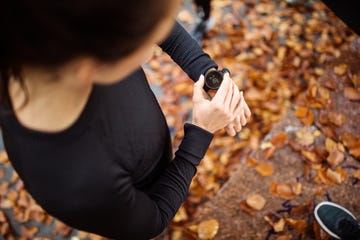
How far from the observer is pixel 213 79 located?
1419 millimetres

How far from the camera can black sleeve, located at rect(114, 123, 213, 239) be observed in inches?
41.3

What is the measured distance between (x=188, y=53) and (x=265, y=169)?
1279 mm

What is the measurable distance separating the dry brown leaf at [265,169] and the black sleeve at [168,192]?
1.26 metres

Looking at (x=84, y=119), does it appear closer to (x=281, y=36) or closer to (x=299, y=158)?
(x=299, y=158)

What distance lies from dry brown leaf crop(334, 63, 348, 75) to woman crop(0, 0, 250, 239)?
1.74 m

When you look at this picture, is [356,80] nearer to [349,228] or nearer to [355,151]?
[355,151]

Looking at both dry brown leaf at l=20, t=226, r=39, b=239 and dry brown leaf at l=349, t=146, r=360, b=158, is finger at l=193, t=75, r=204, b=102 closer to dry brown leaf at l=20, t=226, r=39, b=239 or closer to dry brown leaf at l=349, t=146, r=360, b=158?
dry brown leaf at l=349, t=146, r=360, b=158

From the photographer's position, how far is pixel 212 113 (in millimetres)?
1271

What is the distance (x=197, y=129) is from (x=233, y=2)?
2.44m

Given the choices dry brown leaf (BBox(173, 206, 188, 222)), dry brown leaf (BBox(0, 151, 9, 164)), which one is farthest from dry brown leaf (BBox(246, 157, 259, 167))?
dry brown leaf (BBox(0, 151, 9, 164))

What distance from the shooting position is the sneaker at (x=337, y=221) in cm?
211

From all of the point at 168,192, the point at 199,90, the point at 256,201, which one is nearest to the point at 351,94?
the point at 256,201

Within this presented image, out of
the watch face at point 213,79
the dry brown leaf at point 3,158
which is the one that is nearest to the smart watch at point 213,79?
the watch face at point 213,79

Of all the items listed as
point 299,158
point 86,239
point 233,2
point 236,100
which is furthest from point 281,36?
point 86,239
